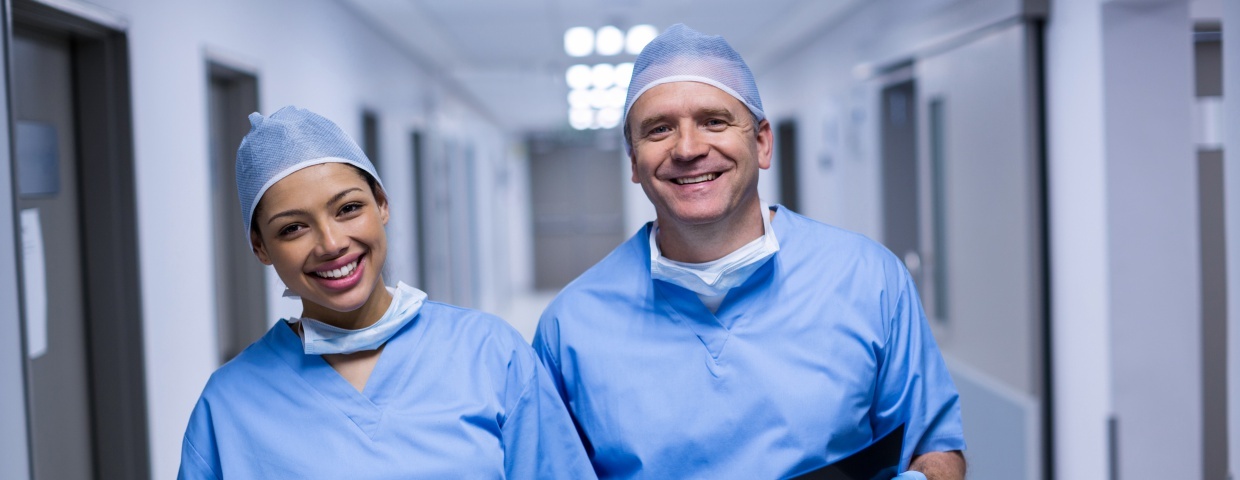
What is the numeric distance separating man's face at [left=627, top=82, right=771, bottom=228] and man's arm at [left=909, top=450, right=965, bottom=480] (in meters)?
0.45

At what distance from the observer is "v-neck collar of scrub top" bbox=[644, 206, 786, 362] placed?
1322mm

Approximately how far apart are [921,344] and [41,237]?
2037mm

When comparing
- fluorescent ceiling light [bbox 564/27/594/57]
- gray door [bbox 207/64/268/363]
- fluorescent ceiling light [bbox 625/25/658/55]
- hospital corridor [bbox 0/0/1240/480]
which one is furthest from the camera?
fluorescent ceiling light [bbox 564/27/594/57]

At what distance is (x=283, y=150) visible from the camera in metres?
1.13

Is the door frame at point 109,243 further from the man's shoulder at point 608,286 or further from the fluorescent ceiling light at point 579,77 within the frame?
the fluorescent ceiling light at point 579,77

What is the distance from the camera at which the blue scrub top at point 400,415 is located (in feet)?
3.69

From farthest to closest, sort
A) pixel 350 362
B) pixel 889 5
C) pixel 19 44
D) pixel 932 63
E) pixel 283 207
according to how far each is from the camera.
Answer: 1. pixel 889 5
2. pixel 932 63
3. pixel 19 44
4. pixel 350 362
5. pixel 283 207

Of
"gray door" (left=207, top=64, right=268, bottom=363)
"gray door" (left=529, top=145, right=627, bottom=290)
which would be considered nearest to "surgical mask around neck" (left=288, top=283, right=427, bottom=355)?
"gray door" (left=207, top=64, right=268, bottom=363)

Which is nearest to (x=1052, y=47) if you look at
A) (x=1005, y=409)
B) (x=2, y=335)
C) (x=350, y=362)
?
(x=1005, y=409)

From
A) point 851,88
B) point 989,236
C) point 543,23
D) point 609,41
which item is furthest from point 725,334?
point 609,41

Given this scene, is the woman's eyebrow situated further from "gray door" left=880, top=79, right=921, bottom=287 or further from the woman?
"gray door" left=880, top=79, right=921, bottom=287

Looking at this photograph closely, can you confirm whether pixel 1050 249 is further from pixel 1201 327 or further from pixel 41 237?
pixel 41 237

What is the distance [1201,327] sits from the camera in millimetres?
2504

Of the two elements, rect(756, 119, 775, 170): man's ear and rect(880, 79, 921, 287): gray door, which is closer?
rect(756, 119, 775, 170): man's ear
